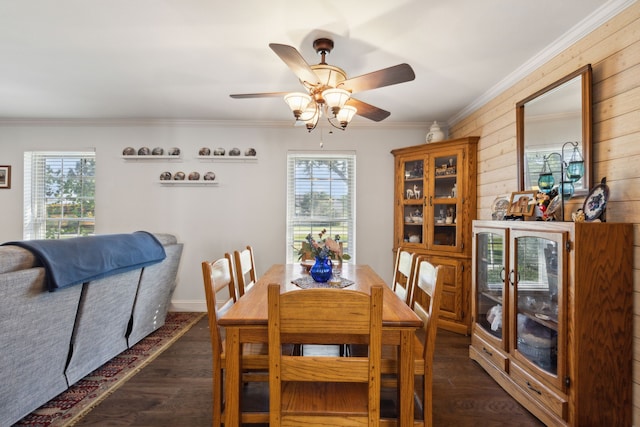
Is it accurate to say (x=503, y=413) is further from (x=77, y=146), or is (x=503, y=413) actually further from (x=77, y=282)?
(x=77, y=146)

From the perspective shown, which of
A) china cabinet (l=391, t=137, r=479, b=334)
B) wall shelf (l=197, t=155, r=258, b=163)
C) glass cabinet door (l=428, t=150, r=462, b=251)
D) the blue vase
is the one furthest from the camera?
wall shelf (l=197, t=155, r=258, b=163)

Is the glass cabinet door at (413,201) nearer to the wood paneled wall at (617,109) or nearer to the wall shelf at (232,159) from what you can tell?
the wood paneled wall at (617,109)

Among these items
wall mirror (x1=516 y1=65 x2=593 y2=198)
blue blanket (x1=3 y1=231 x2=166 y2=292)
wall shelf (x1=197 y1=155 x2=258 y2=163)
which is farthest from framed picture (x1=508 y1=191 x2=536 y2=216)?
blue blanket (x1=3 y1=231 x2=166 y2=292)

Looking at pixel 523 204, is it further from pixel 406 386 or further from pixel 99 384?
pixel 99 384

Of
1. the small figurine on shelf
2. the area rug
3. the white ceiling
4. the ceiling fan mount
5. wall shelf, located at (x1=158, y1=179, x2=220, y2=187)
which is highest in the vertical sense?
the white ceiling

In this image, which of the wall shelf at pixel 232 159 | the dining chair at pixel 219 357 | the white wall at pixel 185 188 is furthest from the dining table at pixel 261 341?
the wall shelf at pixel 232 159

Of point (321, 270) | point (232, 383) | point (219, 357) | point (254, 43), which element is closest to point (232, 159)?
point (254, 43)

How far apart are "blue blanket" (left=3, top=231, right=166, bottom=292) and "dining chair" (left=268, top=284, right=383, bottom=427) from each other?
58.4 inches

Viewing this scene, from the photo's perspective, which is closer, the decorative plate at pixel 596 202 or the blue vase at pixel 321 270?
the decorative plate at pixel 596 202

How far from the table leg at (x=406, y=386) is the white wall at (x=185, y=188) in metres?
2.77

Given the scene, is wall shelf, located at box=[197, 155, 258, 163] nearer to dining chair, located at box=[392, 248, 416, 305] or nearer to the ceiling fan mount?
the ceiling fan mount

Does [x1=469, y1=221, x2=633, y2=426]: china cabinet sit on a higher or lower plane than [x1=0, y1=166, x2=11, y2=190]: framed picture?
lower

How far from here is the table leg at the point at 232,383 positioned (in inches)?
49.7

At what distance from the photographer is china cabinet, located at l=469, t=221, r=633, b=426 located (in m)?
1.61
